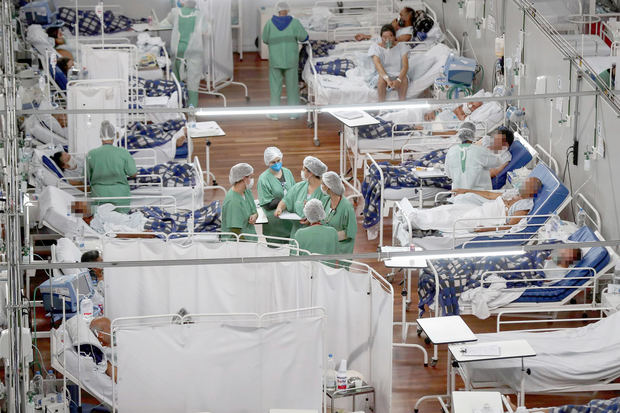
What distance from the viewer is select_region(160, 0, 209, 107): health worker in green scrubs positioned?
563 inches

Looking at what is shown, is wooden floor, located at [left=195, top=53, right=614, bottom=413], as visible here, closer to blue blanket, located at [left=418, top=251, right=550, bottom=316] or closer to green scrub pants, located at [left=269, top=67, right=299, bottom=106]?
green scrub pants, located at [left=269, top=67, right=299, bottom=106]

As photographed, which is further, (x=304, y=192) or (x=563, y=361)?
(x=304, y=192)

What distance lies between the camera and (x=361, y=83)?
13.5m

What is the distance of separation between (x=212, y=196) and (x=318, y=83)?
213 centimetres

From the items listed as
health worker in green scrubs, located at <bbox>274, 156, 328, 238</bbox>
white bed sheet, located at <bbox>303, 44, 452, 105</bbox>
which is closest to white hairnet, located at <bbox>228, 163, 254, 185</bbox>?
health worker in green scrubs, located at <bbox>274, 156, 328, 238</bbox>

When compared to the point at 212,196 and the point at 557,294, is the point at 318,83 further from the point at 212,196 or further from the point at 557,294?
the point at 557,294

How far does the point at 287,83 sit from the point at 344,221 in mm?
A: 5165

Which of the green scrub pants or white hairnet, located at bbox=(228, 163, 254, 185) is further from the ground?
the green scrub pants

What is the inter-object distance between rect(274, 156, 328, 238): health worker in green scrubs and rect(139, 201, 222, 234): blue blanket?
740mm

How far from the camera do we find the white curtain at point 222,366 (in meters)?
7.32

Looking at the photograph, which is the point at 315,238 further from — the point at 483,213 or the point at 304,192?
the point at 483,213

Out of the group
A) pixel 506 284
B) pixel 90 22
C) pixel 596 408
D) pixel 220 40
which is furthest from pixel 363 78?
pixel 596 408

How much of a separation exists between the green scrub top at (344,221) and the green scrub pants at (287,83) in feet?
16.3

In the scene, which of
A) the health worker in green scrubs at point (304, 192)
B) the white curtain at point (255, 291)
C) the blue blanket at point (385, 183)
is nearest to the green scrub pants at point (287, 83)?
the blue blanket at point (385, 183)
